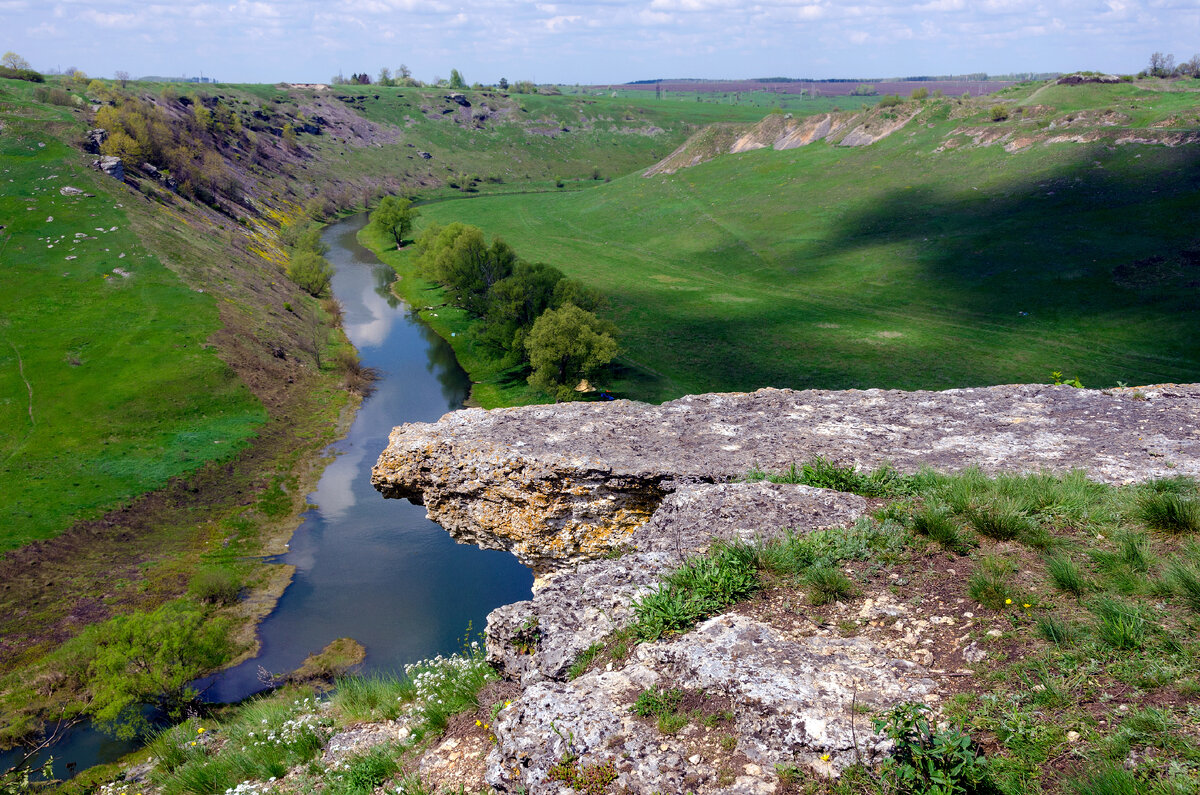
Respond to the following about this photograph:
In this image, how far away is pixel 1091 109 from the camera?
268 feet

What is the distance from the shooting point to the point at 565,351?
48.6 metres

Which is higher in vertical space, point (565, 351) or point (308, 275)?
point (308, 275)

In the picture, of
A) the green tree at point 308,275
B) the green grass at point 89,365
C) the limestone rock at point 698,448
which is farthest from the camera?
the green tree at point 308,275

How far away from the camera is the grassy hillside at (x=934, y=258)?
53969 mm

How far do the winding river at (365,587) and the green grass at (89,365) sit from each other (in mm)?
10361

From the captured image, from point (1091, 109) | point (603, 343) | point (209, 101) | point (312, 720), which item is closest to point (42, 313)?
point (603, 343)

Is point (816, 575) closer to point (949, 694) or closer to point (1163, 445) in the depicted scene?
point (949, 694)

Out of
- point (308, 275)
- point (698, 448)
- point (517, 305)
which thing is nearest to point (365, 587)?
point (698, 448)

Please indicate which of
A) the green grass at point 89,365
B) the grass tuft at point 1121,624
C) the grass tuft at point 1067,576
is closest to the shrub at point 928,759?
the grass tuft at point 1121,624

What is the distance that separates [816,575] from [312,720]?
6519mm

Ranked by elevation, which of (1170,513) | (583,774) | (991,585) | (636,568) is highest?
(1170,513)

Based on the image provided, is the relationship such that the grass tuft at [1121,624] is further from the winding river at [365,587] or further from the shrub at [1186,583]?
the winding river at [365,587]

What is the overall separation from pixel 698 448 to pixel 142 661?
28.5m

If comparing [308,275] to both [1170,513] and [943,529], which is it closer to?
[943,529]
